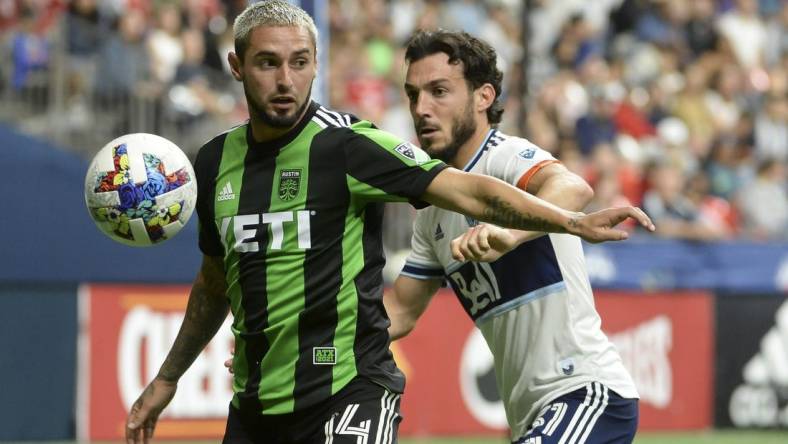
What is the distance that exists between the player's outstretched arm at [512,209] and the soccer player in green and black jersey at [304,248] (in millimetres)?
49

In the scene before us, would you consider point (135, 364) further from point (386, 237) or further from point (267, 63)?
point (267, 63)

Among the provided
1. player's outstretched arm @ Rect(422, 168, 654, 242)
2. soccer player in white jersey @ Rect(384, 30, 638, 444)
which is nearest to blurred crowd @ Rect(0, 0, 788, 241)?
soccer player in white jersey @ Rect(384, 30, 638, 444)

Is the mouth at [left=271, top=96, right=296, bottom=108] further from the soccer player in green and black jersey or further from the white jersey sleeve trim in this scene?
the white jersey sleeve trim

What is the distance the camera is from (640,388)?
15023 mm

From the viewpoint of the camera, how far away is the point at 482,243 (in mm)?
5172

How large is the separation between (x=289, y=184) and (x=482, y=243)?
84 cm

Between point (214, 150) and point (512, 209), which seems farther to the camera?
point (214, 150)

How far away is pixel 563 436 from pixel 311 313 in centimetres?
118

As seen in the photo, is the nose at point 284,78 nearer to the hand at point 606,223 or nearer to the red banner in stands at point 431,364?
the hand at point 606,223

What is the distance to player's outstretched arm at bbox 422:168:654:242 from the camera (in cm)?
484

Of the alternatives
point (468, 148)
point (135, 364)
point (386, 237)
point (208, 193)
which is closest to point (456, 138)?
point (468, 148)

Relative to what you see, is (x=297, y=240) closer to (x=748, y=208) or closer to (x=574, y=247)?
(x=574, y=247)

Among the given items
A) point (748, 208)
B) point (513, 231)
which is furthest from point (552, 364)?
point (748, 208)

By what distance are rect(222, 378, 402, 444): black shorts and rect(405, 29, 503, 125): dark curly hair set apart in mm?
1617
